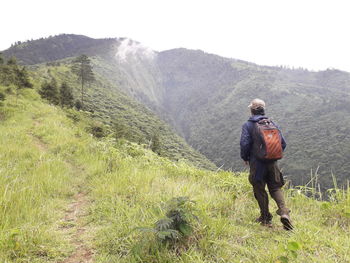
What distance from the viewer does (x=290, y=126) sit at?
5118 inches

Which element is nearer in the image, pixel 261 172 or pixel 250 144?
pixel 261 172

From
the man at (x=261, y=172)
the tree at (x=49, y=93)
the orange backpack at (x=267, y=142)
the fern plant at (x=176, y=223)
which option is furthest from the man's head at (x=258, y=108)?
the tree at (x=49, y=93)

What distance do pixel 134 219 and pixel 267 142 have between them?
6.77 ft

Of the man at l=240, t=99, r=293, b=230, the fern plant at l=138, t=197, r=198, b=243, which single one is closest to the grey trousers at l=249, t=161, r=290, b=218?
the man at l=240, t=99, r=293, b=230

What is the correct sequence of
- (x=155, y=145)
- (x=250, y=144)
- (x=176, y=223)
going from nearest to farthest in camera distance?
(x=176, y=223), (x=250, y=144), (x=155, y=145)

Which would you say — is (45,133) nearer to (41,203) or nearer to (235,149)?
(41,203)

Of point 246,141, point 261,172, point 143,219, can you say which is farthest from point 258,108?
point 143,219

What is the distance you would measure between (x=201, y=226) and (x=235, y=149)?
4923 inches

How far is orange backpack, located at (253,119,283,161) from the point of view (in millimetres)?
3389

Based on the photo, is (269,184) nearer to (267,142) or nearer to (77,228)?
(267,142)

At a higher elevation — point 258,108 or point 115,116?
point 258,108

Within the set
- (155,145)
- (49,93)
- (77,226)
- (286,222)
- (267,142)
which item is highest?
(267,142)

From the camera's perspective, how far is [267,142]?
3398 millimetres

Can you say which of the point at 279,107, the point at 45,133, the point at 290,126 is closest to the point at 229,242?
the point at 45,133
